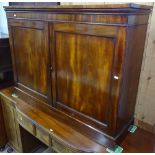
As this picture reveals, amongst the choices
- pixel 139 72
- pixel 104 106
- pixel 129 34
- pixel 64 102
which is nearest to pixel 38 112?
pixel 64 102

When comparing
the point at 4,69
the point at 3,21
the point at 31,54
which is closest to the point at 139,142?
the point at 31,54

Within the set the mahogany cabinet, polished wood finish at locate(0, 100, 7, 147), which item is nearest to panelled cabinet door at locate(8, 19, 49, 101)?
the mahogany cabinet

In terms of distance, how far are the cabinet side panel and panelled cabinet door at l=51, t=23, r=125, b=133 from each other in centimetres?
6

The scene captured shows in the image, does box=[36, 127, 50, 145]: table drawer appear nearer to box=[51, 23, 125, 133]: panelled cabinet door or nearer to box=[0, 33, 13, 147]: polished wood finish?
box=[51, 23, 125, 133]: panelled cabinet door

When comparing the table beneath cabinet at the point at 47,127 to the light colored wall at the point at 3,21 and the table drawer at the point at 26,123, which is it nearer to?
the table drawer at the point at 26,123

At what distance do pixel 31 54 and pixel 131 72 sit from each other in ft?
2.79

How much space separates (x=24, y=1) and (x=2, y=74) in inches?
33.9

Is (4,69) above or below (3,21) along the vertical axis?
below

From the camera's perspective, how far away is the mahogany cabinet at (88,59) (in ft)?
3.06

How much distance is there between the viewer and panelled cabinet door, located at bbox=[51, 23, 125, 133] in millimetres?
962

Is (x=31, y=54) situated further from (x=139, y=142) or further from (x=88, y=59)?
(x=139, y=142)

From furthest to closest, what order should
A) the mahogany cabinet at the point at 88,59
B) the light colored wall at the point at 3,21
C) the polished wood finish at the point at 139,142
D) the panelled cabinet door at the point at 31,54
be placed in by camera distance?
the light colored wall at the point at 3,21 → the panelled cabinet door at the point at 31,54 → the polished wood finish at the point at 139,142 → the mahogany cabinet at the point at 88,59

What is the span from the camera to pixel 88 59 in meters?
1.08

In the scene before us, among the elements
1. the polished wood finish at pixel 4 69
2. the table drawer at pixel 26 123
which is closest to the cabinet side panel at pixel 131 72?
the table drawer at pixel 26 123
